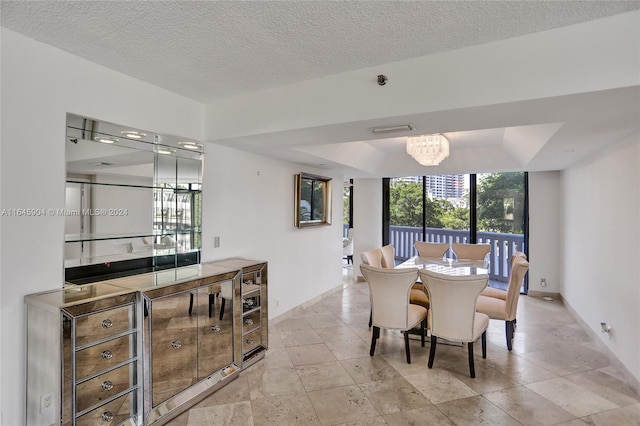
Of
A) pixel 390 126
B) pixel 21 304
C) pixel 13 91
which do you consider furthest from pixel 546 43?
pixel 21 304

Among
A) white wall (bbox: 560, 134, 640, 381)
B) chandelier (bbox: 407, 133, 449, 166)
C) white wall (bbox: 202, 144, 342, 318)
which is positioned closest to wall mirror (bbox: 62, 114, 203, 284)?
white wall (bbox: 202, 144, 342, 318)

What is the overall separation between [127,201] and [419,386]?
2852mm

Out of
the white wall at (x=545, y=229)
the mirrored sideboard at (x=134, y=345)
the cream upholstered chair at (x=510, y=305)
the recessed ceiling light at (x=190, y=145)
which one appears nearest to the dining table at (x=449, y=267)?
the cream upholstered chair at (x=510, y=305)

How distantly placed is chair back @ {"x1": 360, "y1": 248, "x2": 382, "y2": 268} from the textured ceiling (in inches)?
95.7

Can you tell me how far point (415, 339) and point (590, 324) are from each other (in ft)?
6.72

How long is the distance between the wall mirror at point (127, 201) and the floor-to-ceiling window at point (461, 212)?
186 inches

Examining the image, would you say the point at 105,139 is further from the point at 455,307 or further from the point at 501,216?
the point at 501,216

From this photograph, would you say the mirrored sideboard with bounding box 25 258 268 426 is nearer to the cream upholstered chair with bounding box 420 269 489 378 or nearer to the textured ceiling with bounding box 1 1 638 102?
the textured ceiling with bounding box 1 1 638 102

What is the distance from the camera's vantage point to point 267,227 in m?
4.09

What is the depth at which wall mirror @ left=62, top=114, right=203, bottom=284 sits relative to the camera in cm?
228

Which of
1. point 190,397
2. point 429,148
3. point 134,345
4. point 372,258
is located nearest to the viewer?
point 134,345

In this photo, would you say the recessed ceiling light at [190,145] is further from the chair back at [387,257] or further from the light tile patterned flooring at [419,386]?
the chair back at [387,257]

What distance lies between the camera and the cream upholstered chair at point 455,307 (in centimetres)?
281

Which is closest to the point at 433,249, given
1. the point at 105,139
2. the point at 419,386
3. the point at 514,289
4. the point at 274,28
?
the point at 514,289
